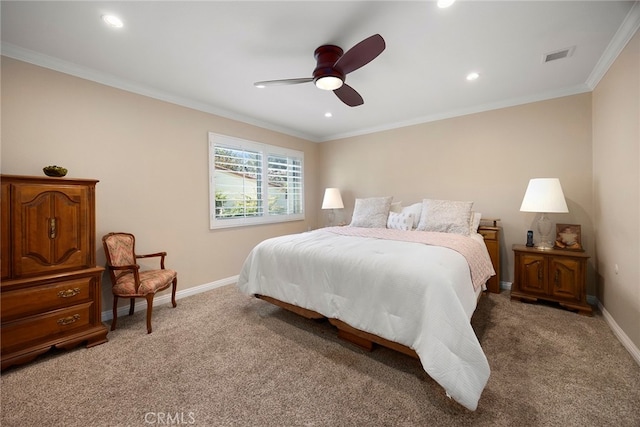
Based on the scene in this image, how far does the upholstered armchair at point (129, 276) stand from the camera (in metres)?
2.37

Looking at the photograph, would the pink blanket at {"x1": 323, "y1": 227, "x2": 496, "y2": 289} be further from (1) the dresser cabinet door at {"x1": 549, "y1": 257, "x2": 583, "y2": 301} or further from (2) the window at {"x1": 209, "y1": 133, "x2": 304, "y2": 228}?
(2) the window at {"x1": 209, "y1": 133, "x2": 304, "y2": 228}

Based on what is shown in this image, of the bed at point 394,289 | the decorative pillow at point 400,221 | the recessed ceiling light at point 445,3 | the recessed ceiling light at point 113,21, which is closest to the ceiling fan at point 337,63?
the recessed ceiling light at point 445,3

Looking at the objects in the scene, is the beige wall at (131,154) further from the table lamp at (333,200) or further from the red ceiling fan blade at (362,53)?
the red ceiling fan blade at (362,53)

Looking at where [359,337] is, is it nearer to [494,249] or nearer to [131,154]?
[494,249]

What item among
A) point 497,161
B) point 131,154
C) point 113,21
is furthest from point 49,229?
point 497,161

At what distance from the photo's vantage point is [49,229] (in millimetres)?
2035

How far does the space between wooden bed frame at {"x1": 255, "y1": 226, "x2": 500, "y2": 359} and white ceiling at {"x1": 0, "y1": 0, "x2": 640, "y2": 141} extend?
1829 millimetres

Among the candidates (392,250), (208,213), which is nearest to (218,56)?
(208,213)

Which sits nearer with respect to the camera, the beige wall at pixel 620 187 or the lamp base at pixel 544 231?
the beige wall at pixel 620 187

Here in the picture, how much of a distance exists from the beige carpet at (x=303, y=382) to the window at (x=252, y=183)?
186 cm

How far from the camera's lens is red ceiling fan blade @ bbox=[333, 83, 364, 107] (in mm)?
2348

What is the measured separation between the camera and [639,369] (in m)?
1.76

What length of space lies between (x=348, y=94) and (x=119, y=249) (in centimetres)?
286

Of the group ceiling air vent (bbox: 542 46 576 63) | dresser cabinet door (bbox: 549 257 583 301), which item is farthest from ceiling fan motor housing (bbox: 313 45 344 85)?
dresser cabinet door (bbox: 549 257 583 301)
